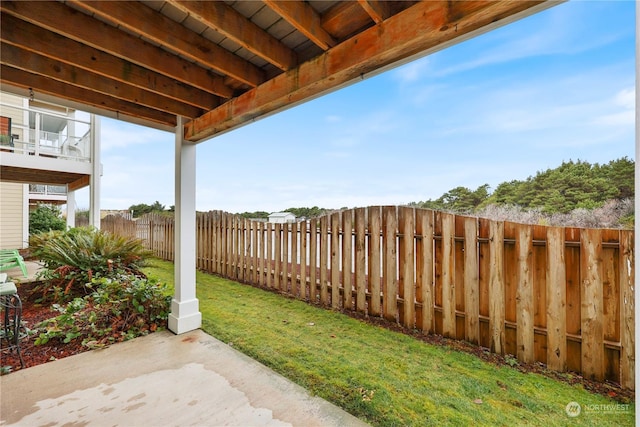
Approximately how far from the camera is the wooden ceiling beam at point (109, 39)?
1691 millimetres

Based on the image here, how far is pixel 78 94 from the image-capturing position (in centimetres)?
271

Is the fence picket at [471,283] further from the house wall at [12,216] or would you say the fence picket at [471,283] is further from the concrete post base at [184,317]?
the house wall at [12,216]

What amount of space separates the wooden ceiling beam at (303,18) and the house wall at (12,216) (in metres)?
11.7

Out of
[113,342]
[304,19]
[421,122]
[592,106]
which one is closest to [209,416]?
[113,342]

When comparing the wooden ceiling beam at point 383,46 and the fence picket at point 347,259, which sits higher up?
the wooden ceiling beam at point 383,46

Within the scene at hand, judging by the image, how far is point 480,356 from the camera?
254 cm

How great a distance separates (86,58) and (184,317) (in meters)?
2.71

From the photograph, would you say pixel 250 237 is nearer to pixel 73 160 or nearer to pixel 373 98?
pixel 373 98

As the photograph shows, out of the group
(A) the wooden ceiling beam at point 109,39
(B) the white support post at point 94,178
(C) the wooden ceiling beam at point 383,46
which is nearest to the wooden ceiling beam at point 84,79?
(A) the wooden ceiling beam at point 109,39

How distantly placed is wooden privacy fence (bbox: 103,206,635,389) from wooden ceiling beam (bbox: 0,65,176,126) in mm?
2478

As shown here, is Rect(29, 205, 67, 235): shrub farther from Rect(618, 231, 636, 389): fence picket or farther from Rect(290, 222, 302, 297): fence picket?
Rect(618, 231, 636, 389): fence picket

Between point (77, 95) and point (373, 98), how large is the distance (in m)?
6.85

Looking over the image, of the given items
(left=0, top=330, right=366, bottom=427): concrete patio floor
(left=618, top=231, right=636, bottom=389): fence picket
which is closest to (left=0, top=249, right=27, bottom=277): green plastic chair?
(left=0, top=330, right=366, bottom=427): concrete patio floor

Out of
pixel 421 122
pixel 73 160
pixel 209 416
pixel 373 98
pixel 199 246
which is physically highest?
pixel 373 98
